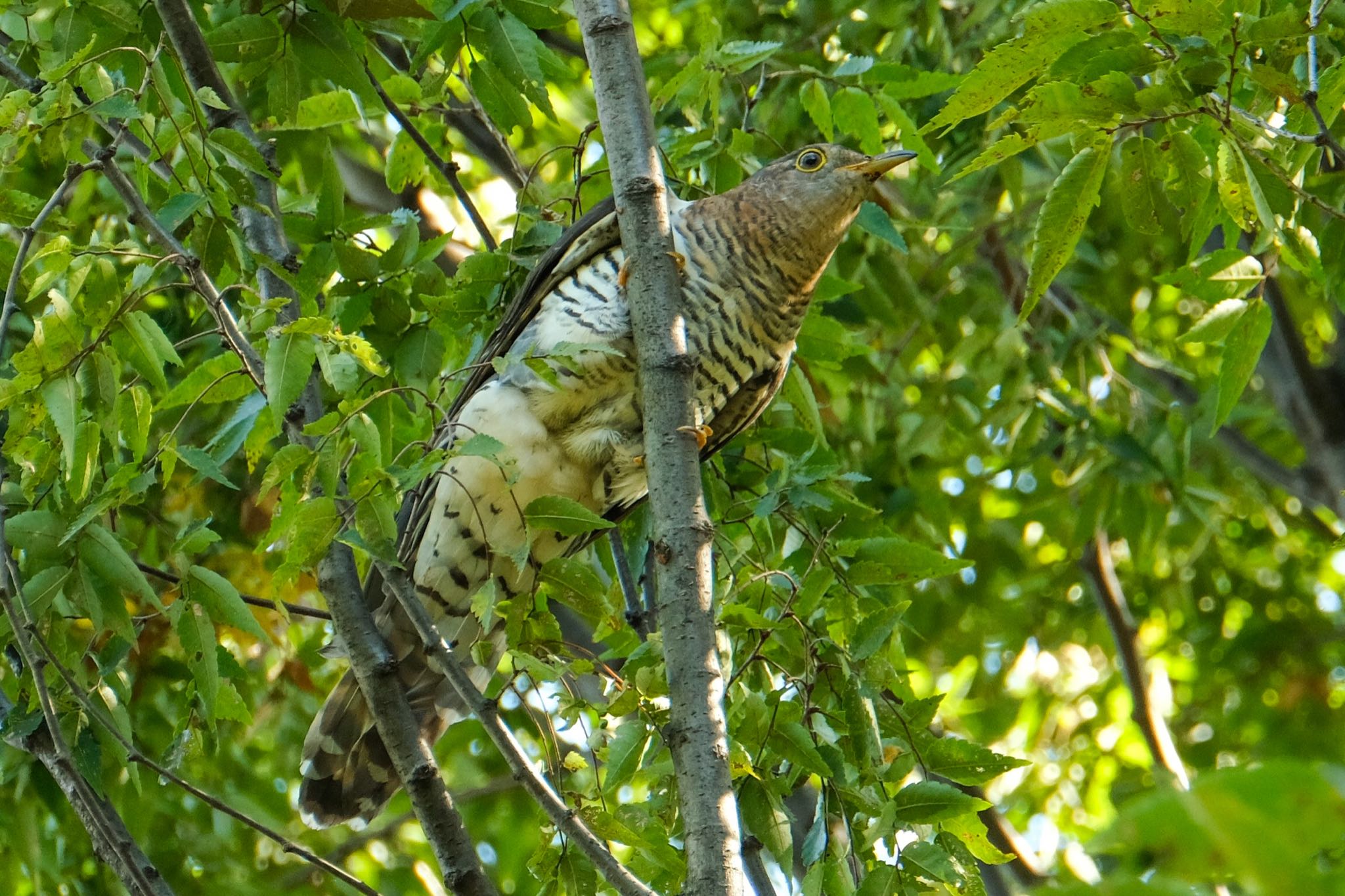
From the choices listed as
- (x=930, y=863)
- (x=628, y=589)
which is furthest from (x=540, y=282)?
(x=930, y=863)

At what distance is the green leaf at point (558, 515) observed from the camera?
214 centimetres

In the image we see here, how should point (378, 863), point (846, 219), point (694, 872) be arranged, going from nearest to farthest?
point (694, 872) → point (846, 219) → point (378, 863)

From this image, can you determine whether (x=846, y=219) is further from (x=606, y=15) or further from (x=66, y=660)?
(x=66, y=660)

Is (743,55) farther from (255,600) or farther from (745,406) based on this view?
(255,600)

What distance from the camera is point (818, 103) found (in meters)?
3.13

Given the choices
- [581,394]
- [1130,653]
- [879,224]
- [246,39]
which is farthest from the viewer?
[1130,653]

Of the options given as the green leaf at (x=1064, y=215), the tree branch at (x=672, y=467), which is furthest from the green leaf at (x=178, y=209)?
the green leaf at (x=1064, y=215)

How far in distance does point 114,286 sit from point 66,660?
644 mm

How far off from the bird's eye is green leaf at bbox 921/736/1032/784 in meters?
1.62

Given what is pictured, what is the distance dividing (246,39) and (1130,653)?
3.37 m

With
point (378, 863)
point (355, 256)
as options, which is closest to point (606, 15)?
point (355, 256)

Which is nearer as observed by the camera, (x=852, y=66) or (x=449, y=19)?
(x=449, y=19)

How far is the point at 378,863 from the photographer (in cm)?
440

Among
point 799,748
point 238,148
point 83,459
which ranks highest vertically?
point 238,148
